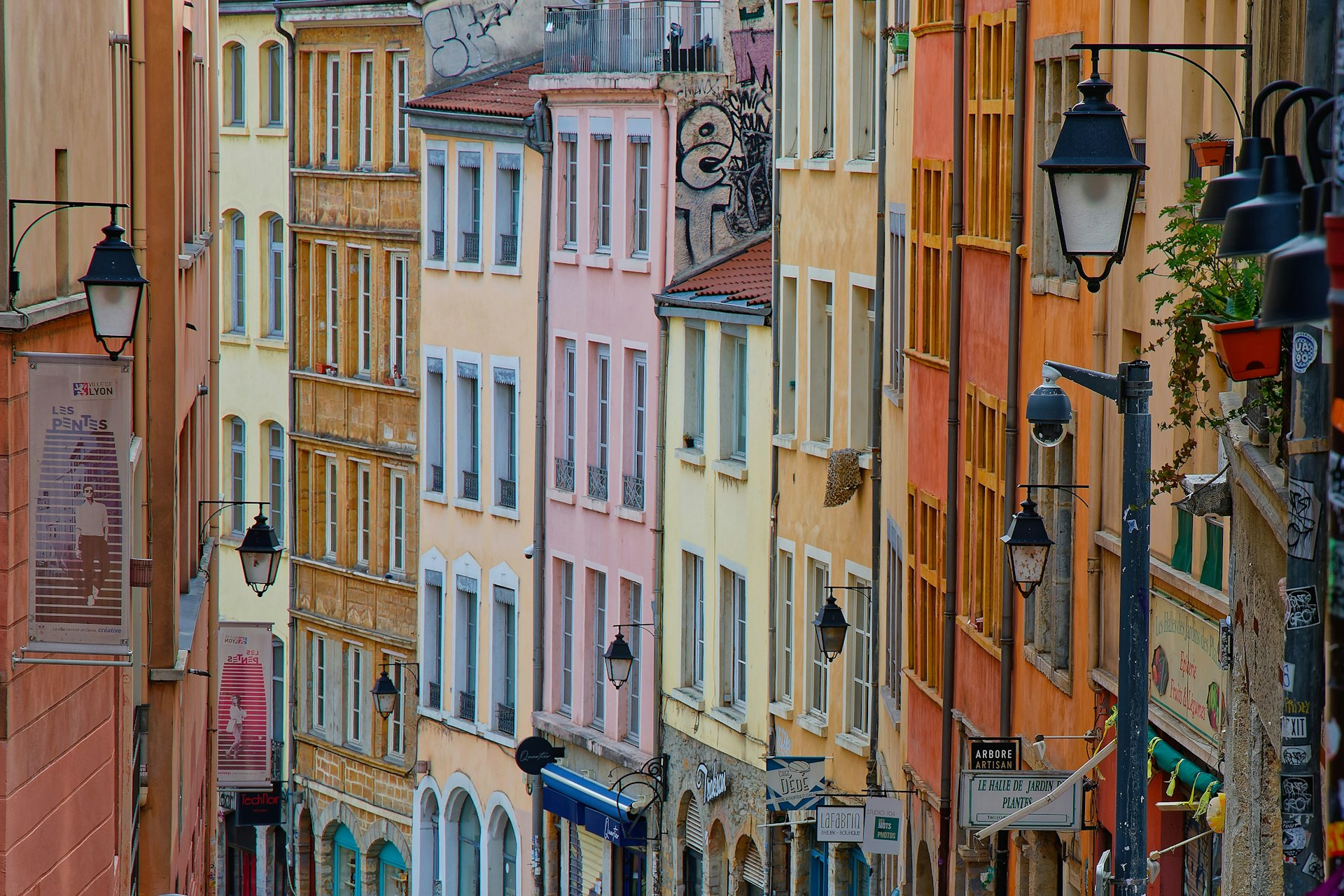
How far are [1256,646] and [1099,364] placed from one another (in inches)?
326

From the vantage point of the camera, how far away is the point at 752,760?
108 ft

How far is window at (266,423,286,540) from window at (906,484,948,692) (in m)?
22.4

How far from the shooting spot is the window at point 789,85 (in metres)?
31.8

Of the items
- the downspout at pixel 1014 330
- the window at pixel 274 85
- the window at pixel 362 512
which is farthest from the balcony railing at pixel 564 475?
the downspout at pixel 1014 330

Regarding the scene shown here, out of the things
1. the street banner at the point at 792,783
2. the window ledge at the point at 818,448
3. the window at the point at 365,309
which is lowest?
the street banner at the point at 792,783

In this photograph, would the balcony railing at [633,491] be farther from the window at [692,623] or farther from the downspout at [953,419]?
the downspout at [953,419]

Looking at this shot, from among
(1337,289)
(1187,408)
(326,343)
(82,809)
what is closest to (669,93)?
(326,343)

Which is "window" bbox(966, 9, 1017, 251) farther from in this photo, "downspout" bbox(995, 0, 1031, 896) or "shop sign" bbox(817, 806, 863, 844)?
"shop sign" bbox(817, 806, 863, 844)

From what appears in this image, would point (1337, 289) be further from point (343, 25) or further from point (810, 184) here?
point (343, 25)

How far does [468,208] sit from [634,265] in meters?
5.76

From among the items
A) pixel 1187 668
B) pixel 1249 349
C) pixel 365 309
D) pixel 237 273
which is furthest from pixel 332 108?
pixel 1249 349

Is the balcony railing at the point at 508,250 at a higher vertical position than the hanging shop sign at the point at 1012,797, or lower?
higher

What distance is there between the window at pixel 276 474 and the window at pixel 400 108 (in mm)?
6852

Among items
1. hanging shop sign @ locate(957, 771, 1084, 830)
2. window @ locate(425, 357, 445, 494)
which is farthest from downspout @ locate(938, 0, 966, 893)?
window @ locate(425, 357, 445, 494)
